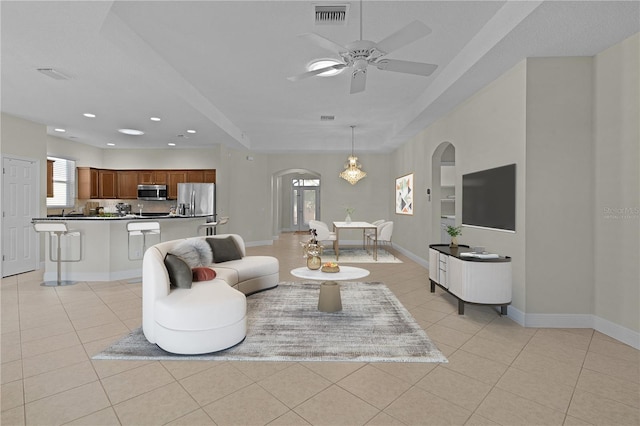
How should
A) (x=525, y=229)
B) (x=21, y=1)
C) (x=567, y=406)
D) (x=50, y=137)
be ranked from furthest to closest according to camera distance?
(x=50, y=137)
(x=525, y=229)
(x=21, y=1)
(x=567, y=406)

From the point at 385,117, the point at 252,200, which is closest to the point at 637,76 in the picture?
the point at 385,117

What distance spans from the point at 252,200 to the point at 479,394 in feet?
26.9

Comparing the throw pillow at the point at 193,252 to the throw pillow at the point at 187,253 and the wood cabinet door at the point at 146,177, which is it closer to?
the throw pillow at the point at 187,253

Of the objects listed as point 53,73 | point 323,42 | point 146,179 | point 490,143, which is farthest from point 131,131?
point 490,143

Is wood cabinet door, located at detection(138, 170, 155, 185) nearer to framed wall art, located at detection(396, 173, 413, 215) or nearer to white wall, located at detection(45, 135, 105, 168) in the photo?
white wall, located at detection(45, 135, 105, 168)

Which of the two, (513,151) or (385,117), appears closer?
(513,151)

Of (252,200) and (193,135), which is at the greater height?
(193,135)

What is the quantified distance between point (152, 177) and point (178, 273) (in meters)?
6.81

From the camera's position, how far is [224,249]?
469 cm

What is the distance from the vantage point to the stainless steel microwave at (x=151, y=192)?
8852 millimetres

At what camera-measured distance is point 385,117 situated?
6762mm

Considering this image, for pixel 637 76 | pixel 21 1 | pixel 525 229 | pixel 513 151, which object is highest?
pixel 21 1

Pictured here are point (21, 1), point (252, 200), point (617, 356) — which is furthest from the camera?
point (252, 200)

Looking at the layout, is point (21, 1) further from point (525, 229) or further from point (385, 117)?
point (385, 117)
